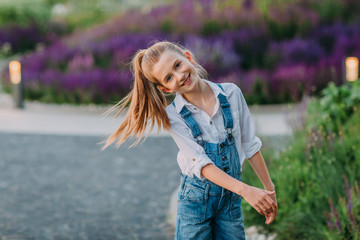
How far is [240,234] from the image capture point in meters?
2.48

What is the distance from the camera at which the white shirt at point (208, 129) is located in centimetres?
235

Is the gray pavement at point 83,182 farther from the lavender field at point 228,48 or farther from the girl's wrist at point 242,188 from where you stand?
the girl's wrist at point 242,188

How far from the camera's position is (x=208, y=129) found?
Answer: 240 centimetres

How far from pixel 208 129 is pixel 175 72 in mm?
293

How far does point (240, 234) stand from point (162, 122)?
63 centimetres

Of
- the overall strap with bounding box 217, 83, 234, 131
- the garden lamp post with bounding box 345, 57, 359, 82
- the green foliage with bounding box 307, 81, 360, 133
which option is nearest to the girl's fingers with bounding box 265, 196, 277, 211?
the overall strap with bounding box 217, 83, 234, 131

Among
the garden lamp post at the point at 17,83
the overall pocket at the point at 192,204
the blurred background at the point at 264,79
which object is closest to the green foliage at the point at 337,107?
the blurred background at the point at 264,79

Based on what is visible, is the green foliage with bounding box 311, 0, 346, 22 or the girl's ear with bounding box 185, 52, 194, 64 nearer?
the girl's ear with bounding box 185, 52, 194, 64

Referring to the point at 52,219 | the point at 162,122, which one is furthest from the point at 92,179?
the point at 162,122

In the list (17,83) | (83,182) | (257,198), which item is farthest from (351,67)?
(17,83)

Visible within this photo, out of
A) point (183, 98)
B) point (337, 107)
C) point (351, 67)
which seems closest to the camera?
point (183, 98)

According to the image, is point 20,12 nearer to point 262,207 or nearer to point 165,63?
point 165,63

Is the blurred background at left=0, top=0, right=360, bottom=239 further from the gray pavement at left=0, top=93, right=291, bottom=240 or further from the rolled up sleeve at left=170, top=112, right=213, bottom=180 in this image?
the rolled up sleeve at left=170, top=112, right=213, bottom=180

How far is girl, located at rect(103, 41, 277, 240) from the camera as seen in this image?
93.1 inches
